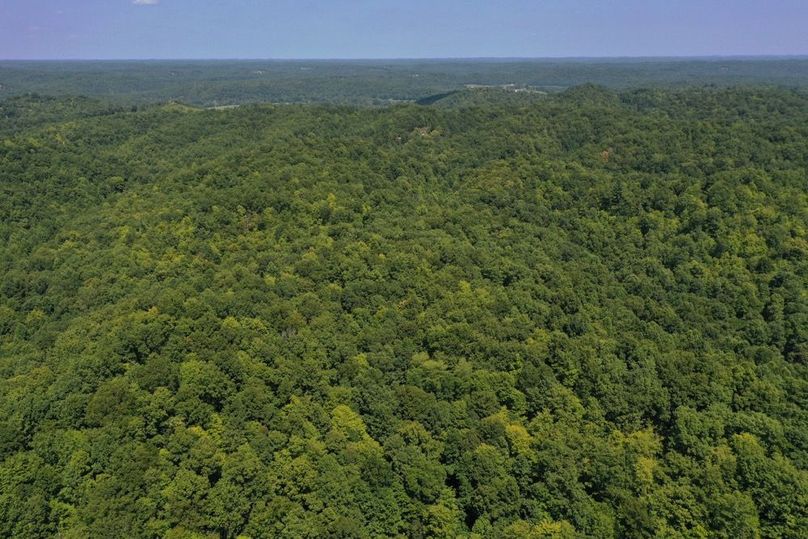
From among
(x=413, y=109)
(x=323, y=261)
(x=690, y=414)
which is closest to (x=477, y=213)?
(x=323, y=261)

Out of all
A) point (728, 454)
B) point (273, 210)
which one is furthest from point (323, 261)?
point (728, 454)

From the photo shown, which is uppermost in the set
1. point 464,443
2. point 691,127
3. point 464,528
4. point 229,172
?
point 691,127

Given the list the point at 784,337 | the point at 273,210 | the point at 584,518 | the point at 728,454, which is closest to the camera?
the point at 584,518

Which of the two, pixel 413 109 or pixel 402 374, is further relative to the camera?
pixel 413 109

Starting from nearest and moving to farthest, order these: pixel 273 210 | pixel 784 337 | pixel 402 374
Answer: pixel 402 374
pixel 784 337
pixel 273 210

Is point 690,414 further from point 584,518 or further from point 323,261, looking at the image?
point 323,261

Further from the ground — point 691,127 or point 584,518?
point 691,127

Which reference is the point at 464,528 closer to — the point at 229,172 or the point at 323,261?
the point at 323,261
